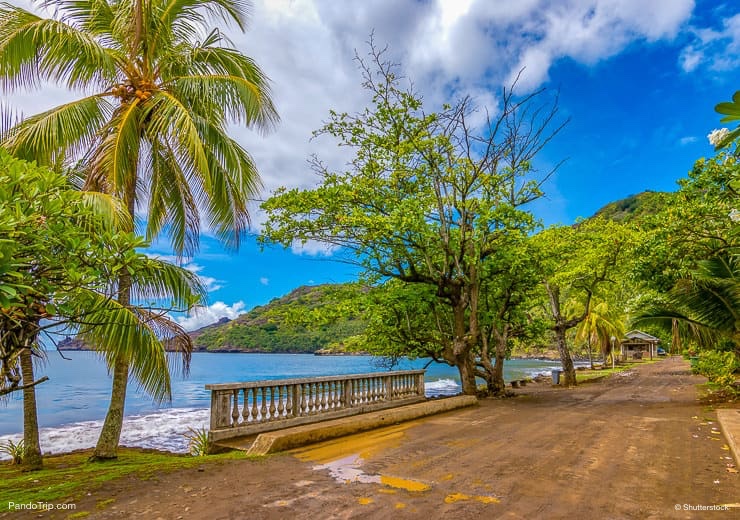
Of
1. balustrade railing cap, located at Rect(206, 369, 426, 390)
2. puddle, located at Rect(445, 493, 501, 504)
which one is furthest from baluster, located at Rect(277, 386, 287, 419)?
puddle, located at Rect(445, 493, 501, 504)

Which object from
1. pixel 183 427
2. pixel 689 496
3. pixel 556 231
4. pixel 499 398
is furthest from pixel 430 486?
pixel 183 427

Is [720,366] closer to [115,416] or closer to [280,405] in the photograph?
[280,405]

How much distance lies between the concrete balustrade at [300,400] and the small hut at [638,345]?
4295 centimetres

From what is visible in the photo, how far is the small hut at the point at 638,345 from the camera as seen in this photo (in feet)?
157

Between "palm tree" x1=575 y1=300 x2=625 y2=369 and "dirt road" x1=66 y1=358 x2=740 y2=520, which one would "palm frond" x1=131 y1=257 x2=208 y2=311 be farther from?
"palm tree" x1=575 y1=300 x2=625 y2=369

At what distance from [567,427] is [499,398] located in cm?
571

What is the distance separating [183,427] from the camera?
18.7 m

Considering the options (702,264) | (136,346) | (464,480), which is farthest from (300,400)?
(702,264)

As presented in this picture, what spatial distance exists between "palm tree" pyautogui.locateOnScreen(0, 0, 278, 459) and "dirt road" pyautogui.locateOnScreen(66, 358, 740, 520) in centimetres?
328

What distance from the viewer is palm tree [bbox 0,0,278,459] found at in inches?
304

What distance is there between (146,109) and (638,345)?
57.1 m

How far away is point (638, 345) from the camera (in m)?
52.1

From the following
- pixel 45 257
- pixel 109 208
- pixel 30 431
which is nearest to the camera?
pixel 45 257

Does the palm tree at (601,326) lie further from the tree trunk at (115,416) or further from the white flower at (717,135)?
the tree trunk at (115,416)
